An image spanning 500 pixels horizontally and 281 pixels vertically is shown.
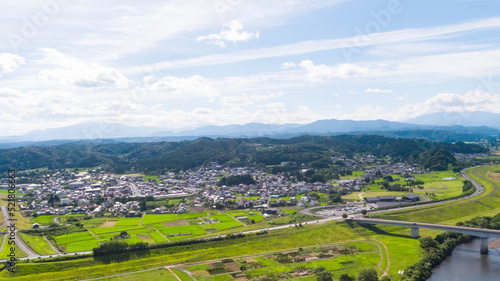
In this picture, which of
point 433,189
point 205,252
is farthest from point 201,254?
point 433,189

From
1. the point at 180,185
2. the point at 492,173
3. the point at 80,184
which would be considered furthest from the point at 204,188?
the point at 492,173

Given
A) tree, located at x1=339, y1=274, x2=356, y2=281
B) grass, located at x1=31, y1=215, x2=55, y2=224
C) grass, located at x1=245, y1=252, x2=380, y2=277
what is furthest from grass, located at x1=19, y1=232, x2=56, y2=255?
tree, located at x1=339, y1=274, x2=356, y2=281

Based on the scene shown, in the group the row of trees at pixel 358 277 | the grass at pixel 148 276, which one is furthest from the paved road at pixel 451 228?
the grass at pixel 148 276

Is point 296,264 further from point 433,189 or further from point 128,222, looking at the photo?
point 433,189

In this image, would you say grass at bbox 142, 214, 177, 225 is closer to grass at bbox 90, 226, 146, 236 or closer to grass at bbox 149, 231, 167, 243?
grass at bbox 90, 226, 146, 236

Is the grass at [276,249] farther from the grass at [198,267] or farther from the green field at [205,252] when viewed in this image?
the grass at [198,267]

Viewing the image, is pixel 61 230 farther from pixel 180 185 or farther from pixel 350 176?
pixel 350 176

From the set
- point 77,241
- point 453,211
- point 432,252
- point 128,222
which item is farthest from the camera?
point 453,211
